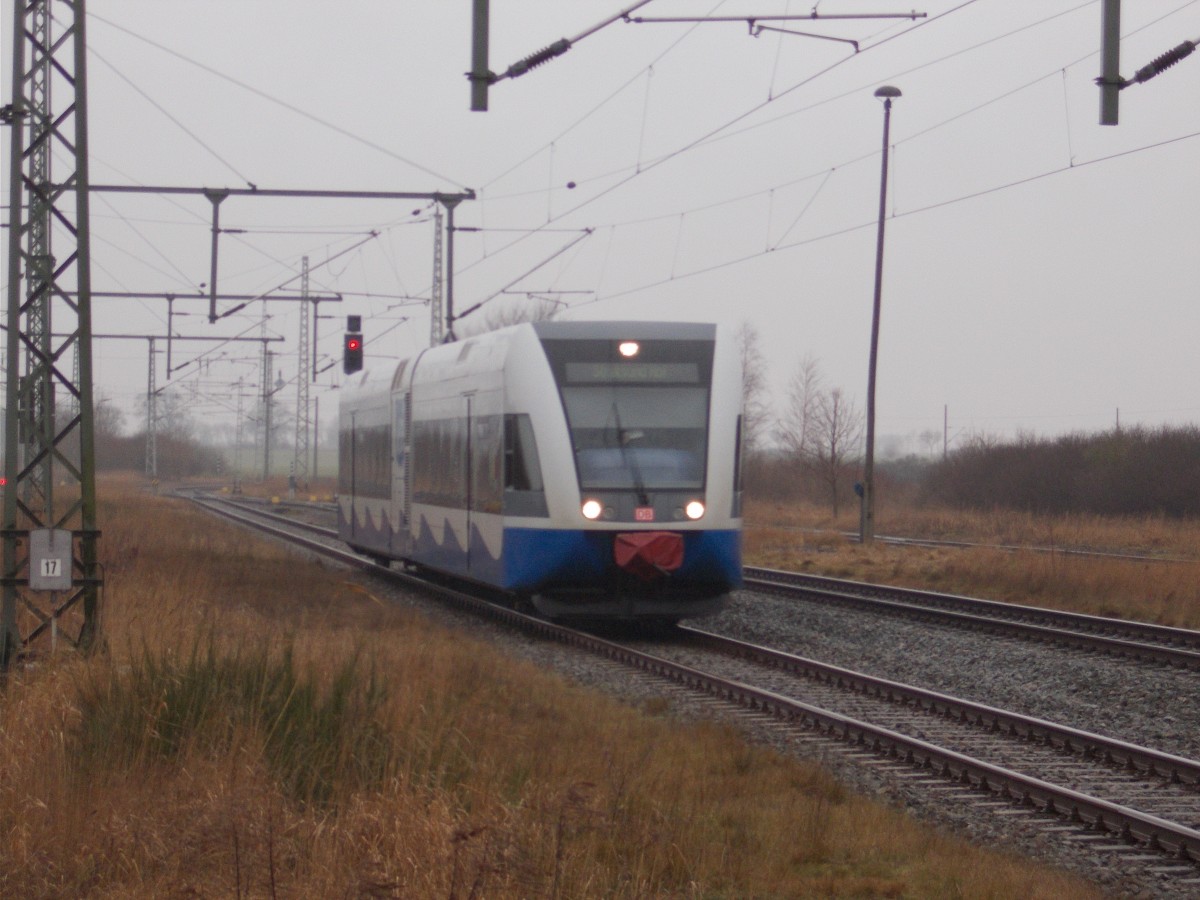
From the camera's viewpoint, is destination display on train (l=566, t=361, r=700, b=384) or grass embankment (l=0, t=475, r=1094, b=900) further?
destination display on train (l=566, t=361, r=700, b=384)

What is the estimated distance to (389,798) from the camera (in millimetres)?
6836

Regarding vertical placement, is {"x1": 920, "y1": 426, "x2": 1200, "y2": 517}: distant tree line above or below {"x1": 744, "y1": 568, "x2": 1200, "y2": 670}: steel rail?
above

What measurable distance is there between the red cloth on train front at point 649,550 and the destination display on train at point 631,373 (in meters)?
1.60

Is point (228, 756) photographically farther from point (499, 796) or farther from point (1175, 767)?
point (1175, 767)

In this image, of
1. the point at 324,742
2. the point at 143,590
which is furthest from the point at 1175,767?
the point at 143,590

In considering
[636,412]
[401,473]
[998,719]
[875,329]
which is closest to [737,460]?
[636,412]

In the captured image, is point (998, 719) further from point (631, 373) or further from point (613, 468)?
point (631, 373)

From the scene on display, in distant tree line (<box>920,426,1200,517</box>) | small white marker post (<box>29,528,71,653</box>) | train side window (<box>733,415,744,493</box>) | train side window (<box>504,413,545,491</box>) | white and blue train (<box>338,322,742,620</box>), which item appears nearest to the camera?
small white marker post (<box>29,528,71,653</box>)

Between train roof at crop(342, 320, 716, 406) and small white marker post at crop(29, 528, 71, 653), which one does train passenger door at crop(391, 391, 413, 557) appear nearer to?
train roof at crop(342, 320, 716, 406)

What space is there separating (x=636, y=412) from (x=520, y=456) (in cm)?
128

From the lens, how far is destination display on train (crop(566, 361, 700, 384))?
15758 mm

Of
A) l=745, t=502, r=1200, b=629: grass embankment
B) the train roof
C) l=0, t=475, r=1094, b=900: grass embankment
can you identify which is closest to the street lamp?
l=745, t=502, r=1200, b=629: grass embankment

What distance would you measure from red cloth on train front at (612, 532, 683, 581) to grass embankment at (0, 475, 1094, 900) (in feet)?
12.5

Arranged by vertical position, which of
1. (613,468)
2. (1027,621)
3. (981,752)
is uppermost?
(613,468)
